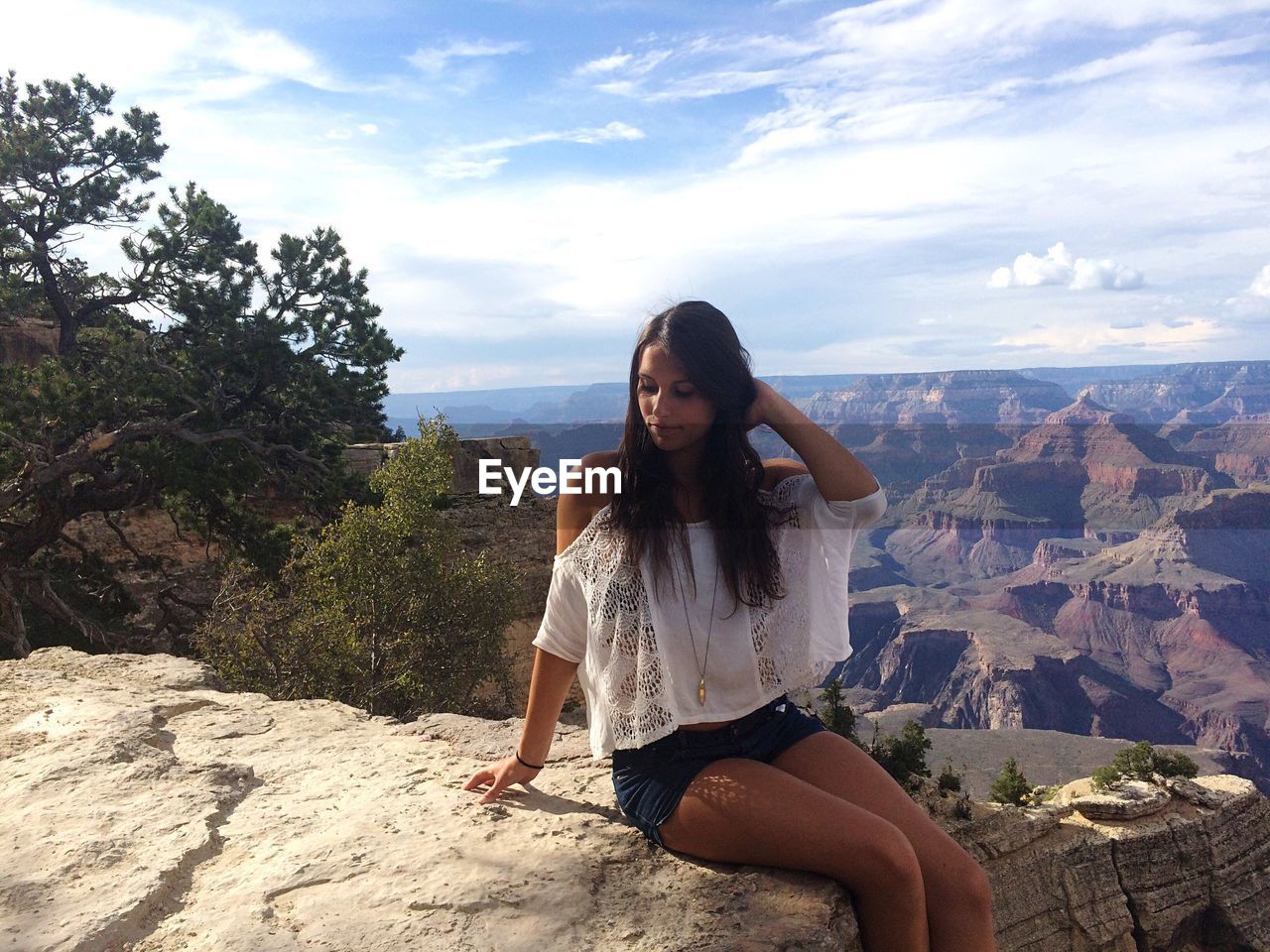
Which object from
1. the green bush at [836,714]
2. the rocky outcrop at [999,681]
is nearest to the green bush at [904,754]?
the green bush at [836,714]

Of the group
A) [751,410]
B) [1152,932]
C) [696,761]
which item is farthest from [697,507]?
[1152,932]

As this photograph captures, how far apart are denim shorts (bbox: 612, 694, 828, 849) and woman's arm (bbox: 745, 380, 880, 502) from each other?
2.44 feet

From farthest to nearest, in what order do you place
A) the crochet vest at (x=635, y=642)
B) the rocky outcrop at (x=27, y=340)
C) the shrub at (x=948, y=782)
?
the rocky outcrop at (x=27, y=340) < the shrub at (x=948, y=782) < the crochet vest at (x=635, y=642)

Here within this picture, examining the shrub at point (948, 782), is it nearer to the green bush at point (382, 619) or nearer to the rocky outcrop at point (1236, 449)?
the green bush at point (382, 619)

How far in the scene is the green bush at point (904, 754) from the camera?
925 cm

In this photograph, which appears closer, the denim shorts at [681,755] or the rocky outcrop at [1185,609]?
the denim shorts at [681,755]

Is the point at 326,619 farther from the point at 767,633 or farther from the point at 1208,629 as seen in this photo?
the point at 1208,629

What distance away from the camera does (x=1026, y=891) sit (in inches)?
401

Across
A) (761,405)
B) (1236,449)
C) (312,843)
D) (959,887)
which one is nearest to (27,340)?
(312,843)

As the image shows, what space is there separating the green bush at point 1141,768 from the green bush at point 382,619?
9.47 m

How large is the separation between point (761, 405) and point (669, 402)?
32cm

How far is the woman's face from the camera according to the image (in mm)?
2951

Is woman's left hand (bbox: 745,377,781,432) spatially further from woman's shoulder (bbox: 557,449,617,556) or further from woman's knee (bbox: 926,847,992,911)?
woman's knee (bbox: 926,847,992,911)

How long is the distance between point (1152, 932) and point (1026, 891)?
419cm
